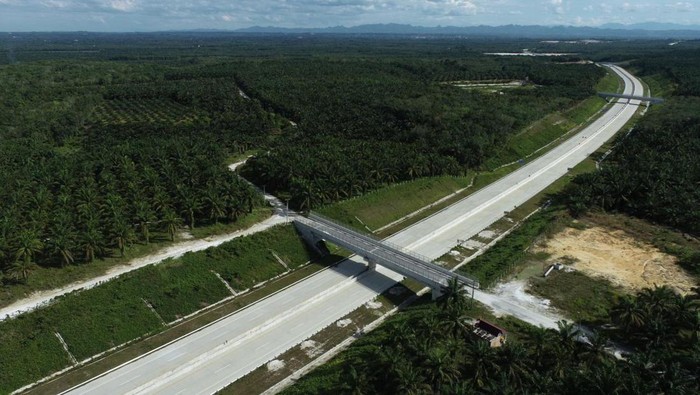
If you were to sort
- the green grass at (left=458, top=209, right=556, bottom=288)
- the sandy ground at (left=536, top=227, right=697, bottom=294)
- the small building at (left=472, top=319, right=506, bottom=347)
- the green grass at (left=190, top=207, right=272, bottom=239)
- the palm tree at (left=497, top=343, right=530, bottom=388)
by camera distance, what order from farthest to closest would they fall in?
the green grass at (left=190, top=207, right=272, bottom=239), the green grass at (left=458, top=209, right=556, bottom=288), the sandy ground at (left=536, top=227, right=697, bottom=294), the small building at (left=472, top=319, right=506, bottom=347), the palm tree at (left=497, top=343, right=530, bottom=388)

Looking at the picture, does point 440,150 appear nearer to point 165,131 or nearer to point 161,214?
point 161,214

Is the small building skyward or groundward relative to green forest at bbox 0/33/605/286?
groundward

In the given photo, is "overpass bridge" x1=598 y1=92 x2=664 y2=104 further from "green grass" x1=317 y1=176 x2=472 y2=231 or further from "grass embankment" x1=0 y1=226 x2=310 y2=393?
"grass embankment" x1=0 y1=226 x2=310 y2=393

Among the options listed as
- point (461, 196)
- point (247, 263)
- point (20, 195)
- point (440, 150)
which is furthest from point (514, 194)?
point (20, 195)

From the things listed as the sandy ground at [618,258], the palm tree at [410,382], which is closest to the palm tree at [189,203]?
the palm tree at [410,382]

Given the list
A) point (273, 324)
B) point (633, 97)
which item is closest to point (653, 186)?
point (273, 324)

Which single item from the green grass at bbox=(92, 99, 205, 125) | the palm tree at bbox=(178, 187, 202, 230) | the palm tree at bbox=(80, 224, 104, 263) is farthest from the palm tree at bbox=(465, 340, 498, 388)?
the green grass at bbox=(92, 99, 205, 125)

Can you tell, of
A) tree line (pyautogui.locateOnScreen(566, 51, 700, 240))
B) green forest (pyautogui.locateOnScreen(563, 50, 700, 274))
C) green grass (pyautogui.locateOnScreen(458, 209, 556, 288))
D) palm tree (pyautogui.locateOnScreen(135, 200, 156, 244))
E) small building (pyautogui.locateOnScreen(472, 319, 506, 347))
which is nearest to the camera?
small building (pyautogui.locateOnScreen(472, 319, 506, 347))
